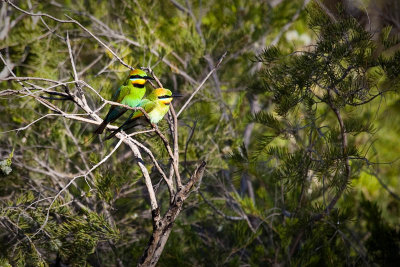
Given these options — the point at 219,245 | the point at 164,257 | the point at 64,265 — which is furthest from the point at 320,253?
the point at 64,265

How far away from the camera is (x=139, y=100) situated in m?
3.04

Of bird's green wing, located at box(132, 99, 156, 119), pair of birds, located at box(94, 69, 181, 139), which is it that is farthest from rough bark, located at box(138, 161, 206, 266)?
bird's green wing, located at box(132, 99, 156, 119)

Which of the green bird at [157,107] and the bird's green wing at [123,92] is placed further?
the bird's green wing at [123,92]

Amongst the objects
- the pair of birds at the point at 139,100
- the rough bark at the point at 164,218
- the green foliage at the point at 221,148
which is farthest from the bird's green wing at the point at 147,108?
the rough bark at the point at 164,218

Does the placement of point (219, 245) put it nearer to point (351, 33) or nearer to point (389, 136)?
point (351, 33)

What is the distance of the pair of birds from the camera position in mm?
2691

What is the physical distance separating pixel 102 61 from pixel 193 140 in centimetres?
135

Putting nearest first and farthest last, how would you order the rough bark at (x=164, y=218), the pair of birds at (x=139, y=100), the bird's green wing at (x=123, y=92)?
1. the rough bark at (x=164, y=218)
2. the pair of birds at (x=139, y=100)
3. the bird's green wing at (x=123, y=92)

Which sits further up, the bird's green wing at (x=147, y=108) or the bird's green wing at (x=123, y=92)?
the bird's green wing at (x=147, y=108)

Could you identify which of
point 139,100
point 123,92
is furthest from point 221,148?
point 123,92

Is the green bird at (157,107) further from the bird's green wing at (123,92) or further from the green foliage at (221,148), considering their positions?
the bird's green wing at (123,92)

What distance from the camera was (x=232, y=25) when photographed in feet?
15.7

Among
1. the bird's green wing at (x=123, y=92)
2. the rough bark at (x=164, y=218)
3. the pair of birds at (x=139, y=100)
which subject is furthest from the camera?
the bird's green wing at (x=123, y=92)

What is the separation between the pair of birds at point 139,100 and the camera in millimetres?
2691
